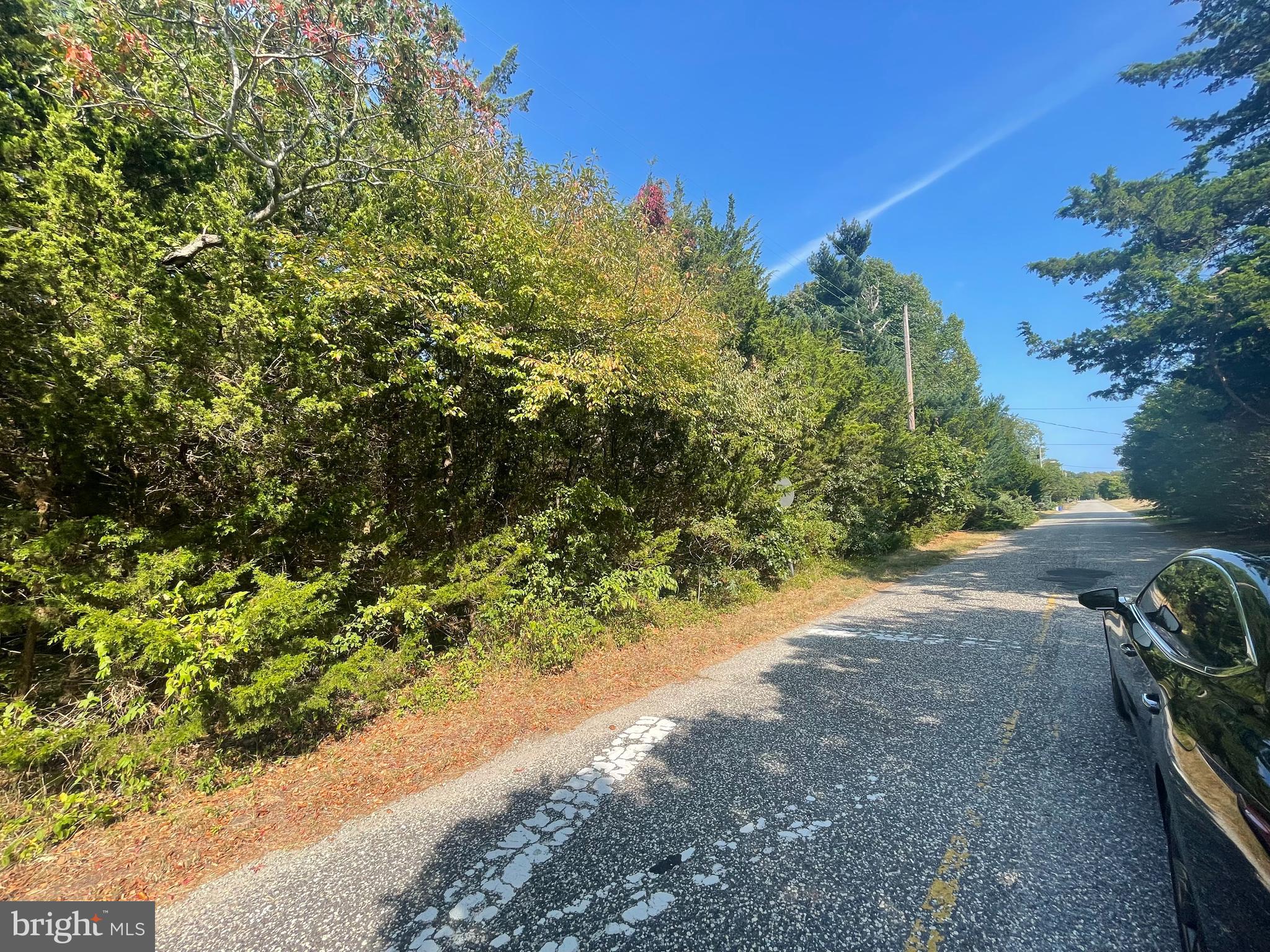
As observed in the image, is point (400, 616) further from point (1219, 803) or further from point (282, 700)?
point (1219, 803)

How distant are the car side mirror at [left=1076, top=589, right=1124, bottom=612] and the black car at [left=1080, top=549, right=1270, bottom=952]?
1.12ft

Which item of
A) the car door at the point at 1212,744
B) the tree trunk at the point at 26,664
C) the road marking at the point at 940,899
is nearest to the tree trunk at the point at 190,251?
the tree trunk at the point at 26,664

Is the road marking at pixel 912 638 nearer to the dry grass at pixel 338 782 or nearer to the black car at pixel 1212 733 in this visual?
→ the dry grass at pixel 338 782

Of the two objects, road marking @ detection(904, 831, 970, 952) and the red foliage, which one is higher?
the red foliage

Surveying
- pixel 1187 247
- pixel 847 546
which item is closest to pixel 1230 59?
pixel 1187 247

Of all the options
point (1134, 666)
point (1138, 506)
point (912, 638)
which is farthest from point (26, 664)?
point (1138, 506)

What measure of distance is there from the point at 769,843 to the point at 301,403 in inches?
179

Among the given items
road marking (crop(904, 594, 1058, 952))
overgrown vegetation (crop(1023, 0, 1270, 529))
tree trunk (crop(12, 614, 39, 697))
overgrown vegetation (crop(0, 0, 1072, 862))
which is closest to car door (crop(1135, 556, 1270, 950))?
road marking (crop(904, 594, 1058, 952))

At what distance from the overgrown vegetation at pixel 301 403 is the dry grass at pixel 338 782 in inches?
8.7

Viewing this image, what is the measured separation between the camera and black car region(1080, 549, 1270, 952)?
55.1 inches

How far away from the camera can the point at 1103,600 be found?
11.0 feet

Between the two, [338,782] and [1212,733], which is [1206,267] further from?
[338,782]

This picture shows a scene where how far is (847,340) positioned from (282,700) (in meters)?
22.4

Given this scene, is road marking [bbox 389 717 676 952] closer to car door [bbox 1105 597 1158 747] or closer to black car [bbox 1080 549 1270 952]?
black car [bbox 1080 549 1270 952]
